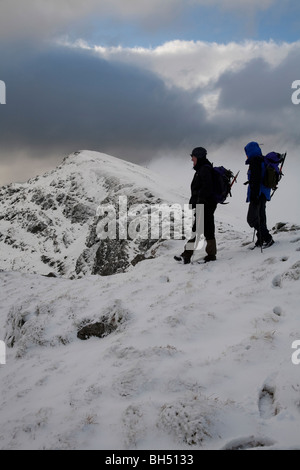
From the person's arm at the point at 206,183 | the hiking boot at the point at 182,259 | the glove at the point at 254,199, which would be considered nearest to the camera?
the glove at the point at 254,199

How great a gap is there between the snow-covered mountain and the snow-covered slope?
4530cm

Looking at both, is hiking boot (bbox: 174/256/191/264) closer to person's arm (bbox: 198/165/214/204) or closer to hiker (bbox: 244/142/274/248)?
person's arm (bbox: 198/165/214/204)

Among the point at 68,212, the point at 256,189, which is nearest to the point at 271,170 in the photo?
the point at 256,189

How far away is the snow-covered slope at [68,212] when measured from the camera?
66.2 m

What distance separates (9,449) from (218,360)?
3.36m

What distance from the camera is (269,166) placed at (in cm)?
965

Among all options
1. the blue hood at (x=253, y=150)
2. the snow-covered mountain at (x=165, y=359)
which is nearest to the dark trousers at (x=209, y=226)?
the snow-covered mountain at (x=165, y=359)

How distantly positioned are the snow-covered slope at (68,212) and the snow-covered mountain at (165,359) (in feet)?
149

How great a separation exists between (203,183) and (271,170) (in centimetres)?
202

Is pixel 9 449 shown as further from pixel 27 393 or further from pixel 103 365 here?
pixel 103 365

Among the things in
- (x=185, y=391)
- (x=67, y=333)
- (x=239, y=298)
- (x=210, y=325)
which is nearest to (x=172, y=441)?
(x=185, y=391)

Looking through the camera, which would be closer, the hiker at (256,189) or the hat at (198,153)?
the hiker at (256,189)

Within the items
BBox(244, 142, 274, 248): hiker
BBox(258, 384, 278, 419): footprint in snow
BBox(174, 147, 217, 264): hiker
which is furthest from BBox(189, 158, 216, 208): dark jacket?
BBox(258, 384, 278, 419): footprint in snow

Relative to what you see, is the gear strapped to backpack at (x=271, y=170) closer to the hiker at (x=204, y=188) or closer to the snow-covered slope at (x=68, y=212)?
the hiker at (x=204, y=188)
